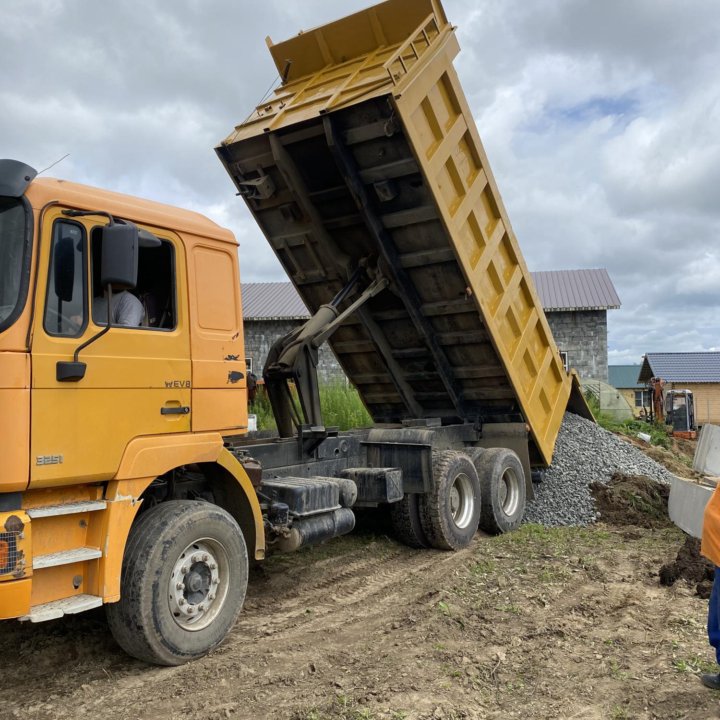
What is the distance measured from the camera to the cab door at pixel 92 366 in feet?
11.6

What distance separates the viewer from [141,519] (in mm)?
4027

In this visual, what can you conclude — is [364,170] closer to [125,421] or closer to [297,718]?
[125,421]

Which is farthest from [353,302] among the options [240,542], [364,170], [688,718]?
[688,718]

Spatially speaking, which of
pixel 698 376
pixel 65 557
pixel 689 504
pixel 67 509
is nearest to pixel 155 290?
pixel 67 509

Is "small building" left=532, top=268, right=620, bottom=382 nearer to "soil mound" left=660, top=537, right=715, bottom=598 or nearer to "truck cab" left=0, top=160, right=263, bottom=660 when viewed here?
"soil mound" left=660, top=537, right=715, bottom=598

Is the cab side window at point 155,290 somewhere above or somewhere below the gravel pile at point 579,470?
above

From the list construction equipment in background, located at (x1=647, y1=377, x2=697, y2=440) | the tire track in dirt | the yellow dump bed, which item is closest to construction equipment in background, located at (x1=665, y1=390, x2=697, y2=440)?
construction equipment in background, located at (x1=647, y1=377, x2=697, y2=440)

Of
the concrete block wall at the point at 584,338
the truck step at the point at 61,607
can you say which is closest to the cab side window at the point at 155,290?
the truck step at the point at 61,607

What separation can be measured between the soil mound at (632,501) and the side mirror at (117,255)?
249 inches

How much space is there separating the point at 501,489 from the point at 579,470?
6.27 feet

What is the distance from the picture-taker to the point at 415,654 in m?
4.14

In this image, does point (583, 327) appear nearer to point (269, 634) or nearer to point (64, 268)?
point (269, 634)

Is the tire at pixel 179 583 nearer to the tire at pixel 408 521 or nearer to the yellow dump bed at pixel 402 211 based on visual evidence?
the tire at pixel 408 521

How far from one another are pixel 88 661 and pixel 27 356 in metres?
1.87
